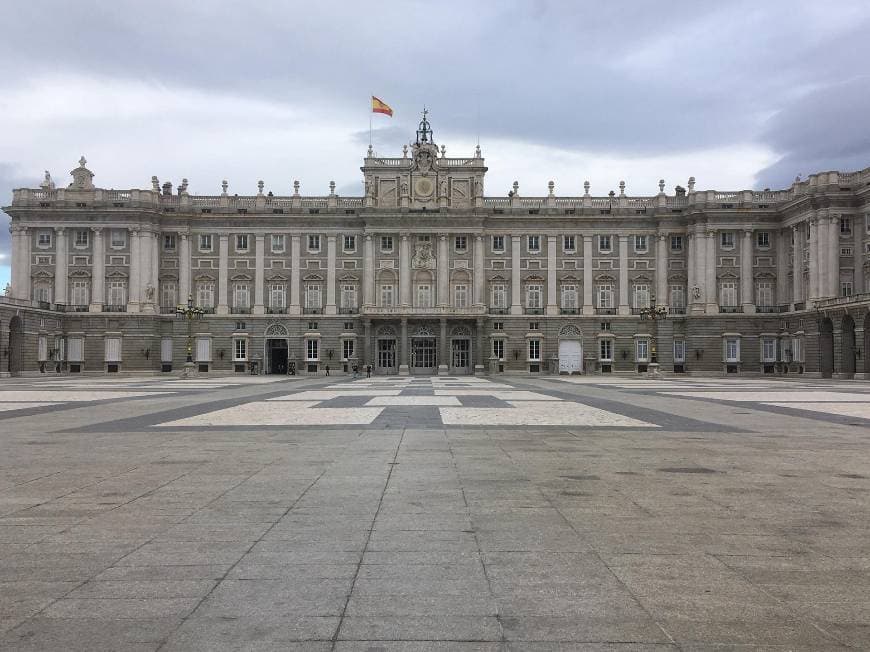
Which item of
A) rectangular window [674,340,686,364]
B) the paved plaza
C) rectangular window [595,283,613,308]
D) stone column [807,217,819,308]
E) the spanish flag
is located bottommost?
the paved plaza

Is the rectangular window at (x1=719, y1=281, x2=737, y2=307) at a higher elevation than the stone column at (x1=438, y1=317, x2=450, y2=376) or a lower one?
higher

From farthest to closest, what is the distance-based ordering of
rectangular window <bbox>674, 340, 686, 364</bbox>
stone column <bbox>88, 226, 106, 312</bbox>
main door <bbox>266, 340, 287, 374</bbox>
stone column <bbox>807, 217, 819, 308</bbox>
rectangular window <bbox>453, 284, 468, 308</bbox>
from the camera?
rectangular window <bbox>453, 284, 468, 308</bbox> < main door <bbox>266, 340, 287, 374</bbox> < rectangular window <bbox>674, 340, 686, 364</bbox> < stone column <bbox>88, 226, 106, 312</bbox> < stone column <bbox>807, 217, 819, 308</bbox>

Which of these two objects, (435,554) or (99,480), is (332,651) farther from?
(99,480)

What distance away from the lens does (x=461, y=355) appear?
7494 centimetres

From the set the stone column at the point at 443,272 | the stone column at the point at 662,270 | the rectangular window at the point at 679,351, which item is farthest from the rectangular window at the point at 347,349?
the rectangular window at the point at 679,351

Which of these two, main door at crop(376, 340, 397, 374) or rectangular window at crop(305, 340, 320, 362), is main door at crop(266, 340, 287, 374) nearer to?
rectangular window at crop(305, 340, 320, 362)

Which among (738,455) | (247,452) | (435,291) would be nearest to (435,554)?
(247,452)

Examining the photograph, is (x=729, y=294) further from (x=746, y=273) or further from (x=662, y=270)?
(x=662, y=270)

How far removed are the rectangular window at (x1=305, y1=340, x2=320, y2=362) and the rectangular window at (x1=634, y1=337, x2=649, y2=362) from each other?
109 ft

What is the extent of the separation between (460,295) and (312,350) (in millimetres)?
16595

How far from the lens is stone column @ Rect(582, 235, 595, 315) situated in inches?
2948

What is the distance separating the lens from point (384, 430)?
53.6ft

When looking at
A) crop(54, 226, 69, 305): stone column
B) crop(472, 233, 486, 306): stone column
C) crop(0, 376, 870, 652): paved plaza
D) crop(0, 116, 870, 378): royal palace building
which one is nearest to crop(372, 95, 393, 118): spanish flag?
crop(0, 116, 870, 378): royal palace building

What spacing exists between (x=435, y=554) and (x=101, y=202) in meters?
75.8
